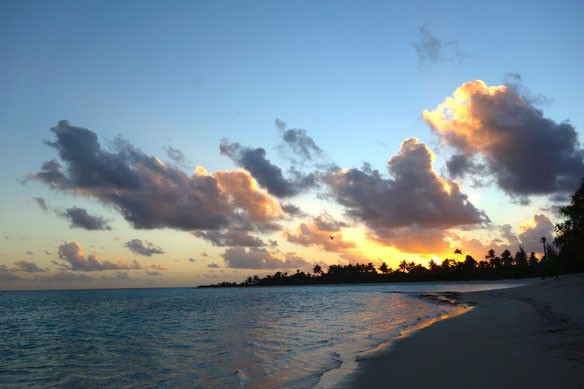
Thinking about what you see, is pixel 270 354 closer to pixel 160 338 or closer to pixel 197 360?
pixel 197 360

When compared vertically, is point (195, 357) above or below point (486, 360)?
below

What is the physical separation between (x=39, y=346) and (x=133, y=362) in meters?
13.6

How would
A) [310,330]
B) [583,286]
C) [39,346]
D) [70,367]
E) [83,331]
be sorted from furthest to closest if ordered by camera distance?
1. [583,286]
2. [83,331]
3. [310,330]
4. [39,346]
5. [70,367]

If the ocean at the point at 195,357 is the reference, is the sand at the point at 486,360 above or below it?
above

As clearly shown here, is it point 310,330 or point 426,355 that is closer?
point 426,355

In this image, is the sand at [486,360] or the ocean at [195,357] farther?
the ocean at [195,357]

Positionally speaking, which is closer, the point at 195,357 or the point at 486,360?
the point at 486,360

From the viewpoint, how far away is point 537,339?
58.6 ft

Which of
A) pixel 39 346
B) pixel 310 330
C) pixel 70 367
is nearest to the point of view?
pixel 70 367

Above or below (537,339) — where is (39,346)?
below

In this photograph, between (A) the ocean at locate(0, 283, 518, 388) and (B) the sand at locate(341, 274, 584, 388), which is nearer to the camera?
(B) the sand at locate(341, 274, 584, 388)

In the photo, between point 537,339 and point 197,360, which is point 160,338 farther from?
point 537,339

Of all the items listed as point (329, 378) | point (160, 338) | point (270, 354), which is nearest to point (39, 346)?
point (160, 338)

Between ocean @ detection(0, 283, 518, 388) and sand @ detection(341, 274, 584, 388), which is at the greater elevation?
sand @ detection(341, 274, 584, 388)
